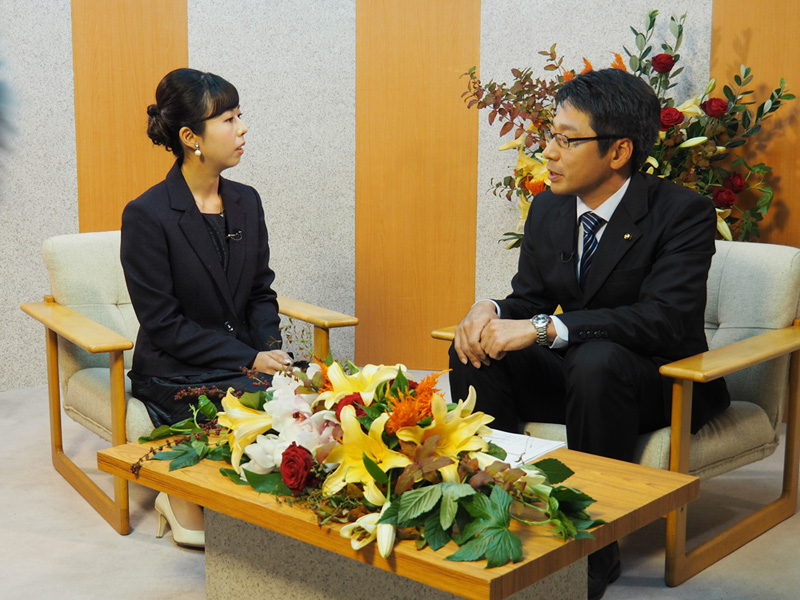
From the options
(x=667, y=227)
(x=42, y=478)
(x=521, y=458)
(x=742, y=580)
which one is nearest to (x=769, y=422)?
(x=742, y=580)

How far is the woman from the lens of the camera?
2.72 meters

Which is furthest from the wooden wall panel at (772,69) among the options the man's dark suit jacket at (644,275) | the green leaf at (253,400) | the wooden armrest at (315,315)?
the green leaf at (253,400)

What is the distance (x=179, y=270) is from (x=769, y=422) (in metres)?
1.78

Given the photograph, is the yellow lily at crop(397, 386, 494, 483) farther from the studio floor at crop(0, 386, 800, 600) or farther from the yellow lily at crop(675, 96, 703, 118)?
the yellow lily at crop(675, 96, 703, 118)

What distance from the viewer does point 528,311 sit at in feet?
9.22

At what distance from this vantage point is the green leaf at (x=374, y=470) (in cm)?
159

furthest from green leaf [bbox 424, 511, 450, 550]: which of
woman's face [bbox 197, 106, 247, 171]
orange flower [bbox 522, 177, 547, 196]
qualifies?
orange flower [bbox 522, 177, 547, 196]

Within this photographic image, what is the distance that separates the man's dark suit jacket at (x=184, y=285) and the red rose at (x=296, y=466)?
108cm

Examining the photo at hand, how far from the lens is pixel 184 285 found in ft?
9.17

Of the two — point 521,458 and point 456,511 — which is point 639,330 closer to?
point 521,458

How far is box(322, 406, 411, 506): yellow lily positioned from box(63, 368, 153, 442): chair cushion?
1177mm

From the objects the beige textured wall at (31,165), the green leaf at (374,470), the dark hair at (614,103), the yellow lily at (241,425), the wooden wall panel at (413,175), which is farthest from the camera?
the wooden wall panel at (413,175)

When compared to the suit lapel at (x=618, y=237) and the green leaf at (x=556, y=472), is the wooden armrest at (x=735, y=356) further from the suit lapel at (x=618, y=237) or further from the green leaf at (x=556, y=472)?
the green leaf at (x=556, y=472)

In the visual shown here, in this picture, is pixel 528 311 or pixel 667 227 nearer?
pixel 667 227
